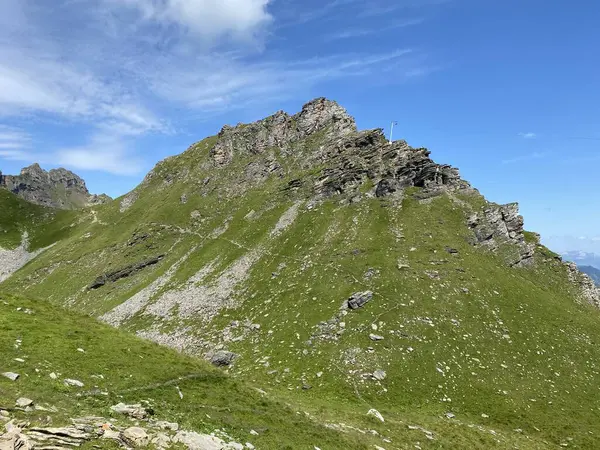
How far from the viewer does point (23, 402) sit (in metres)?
17.3

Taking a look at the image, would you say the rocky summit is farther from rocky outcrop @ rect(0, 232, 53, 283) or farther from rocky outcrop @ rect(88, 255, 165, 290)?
rocky outcrop @ rect(0, 232, 53, 283)

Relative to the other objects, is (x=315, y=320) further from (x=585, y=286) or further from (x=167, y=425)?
(x=585, y=286)

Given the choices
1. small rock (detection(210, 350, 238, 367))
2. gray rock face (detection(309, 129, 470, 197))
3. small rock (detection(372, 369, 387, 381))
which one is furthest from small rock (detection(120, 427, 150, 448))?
gray rock face (detection(309, 129, 470, 197))

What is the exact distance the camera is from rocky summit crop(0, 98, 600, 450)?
23.5 m

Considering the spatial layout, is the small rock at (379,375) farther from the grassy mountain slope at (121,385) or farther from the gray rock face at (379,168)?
the gray rock face at (379,168)

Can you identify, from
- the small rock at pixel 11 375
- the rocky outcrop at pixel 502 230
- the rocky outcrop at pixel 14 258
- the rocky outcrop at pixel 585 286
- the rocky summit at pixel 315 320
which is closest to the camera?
the small rock at pixel 11 375

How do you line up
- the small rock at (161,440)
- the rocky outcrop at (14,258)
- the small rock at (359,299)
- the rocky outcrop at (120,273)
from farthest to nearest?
the rocky outcrop at (14,258) < the rocky outcrop at (120,273) < the small rock at (359,299) < the small rock at (161,440)

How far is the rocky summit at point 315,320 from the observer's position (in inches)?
926

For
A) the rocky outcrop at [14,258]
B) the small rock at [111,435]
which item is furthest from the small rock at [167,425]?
the rocky outcrop at [14,258]

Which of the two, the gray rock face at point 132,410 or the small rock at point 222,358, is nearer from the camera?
the gray rock face at point 132,410

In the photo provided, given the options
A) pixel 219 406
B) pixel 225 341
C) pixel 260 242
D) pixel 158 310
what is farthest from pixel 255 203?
pixel 219 406

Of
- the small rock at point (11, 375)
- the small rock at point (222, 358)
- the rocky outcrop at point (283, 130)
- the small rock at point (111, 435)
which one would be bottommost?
the small rock at point (222, 358)

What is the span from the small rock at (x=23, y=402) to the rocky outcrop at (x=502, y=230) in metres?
65.5

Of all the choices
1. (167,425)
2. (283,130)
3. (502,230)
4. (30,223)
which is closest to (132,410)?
(167,425)
